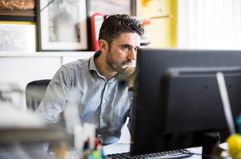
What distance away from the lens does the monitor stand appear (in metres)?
1.13

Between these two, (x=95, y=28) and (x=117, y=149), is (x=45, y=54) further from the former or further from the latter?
(x=117, y=149)

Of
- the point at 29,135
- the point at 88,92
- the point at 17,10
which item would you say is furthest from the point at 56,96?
the point at 17,10

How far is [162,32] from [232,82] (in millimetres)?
2429

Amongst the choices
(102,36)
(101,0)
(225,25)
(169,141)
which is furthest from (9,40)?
(169,141)

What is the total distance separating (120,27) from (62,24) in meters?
1.28

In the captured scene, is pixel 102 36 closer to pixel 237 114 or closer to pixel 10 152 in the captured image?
pixel 237 114

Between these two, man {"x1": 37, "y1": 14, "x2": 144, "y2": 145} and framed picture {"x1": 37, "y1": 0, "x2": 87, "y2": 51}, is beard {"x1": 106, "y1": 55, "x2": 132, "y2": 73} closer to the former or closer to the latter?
man {"x1": 37, "y1": 14, "x2": 144, "y2": 145}

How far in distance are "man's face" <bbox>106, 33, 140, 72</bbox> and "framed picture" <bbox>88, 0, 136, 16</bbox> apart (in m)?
1.34

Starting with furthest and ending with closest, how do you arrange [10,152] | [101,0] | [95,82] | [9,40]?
1. [101,0]
2. [9,40]
3. [95,82]
4. [10,152]

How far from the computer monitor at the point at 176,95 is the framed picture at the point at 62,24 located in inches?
80.4

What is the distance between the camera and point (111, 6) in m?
3.21

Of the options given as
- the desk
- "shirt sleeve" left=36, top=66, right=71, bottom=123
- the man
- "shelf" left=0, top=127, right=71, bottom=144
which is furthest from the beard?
"shelf" left=0, top=127, right=71, bottom=144

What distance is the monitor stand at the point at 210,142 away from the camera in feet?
3.72

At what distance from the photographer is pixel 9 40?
9.15 feet
